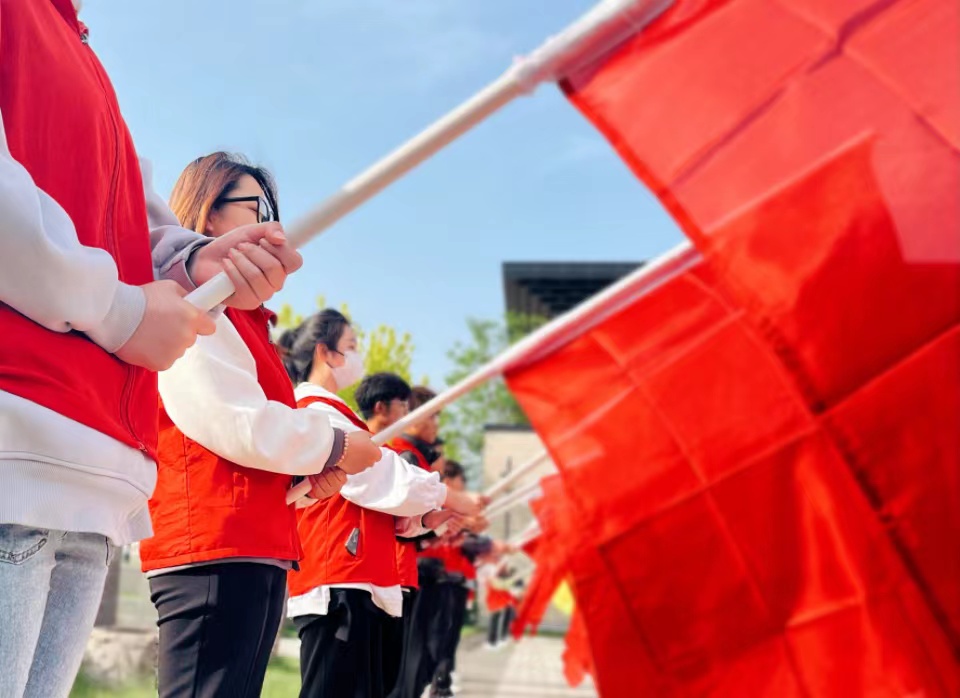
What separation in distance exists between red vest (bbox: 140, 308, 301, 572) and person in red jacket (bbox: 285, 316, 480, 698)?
1018 millimetres

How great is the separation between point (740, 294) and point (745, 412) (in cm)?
22

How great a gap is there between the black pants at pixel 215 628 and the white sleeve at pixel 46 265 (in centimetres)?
116

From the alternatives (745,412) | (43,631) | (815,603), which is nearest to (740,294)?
(745,412)

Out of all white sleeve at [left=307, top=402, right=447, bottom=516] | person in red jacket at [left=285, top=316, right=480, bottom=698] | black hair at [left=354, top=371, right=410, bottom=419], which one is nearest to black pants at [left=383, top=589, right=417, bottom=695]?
person in red jacket at [left=285, top=316, right=480, bottom=698]

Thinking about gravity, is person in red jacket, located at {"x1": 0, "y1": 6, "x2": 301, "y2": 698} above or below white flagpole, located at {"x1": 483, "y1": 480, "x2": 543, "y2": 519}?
below

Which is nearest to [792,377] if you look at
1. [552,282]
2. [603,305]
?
[603,305]

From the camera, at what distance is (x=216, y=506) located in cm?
269

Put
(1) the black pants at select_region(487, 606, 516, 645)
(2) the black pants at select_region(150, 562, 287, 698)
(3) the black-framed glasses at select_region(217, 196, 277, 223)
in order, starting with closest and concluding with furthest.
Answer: (2) the black pants at select_region(150, 562, 287, 698) → (3) the black-framed glasses at select_region(217, 196, 277, 223) → (1) the black pants at select_region(487, 606, 516, 645)

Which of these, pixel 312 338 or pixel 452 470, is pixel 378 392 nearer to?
pixel 312 338

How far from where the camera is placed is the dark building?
143 feet

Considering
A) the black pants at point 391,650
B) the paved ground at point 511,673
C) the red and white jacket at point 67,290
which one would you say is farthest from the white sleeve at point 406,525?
the red and white jacket at point 67,290

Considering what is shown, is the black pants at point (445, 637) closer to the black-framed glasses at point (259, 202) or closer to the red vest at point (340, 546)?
the red vest at point (340, 546)

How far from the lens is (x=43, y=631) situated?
1.65 meters

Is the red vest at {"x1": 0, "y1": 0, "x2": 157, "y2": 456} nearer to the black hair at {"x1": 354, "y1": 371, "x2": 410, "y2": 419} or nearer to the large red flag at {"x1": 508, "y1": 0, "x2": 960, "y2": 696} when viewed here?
the large red flag at {"x1": 508, "y1": 0, "x2": 960, "y2": 696}
